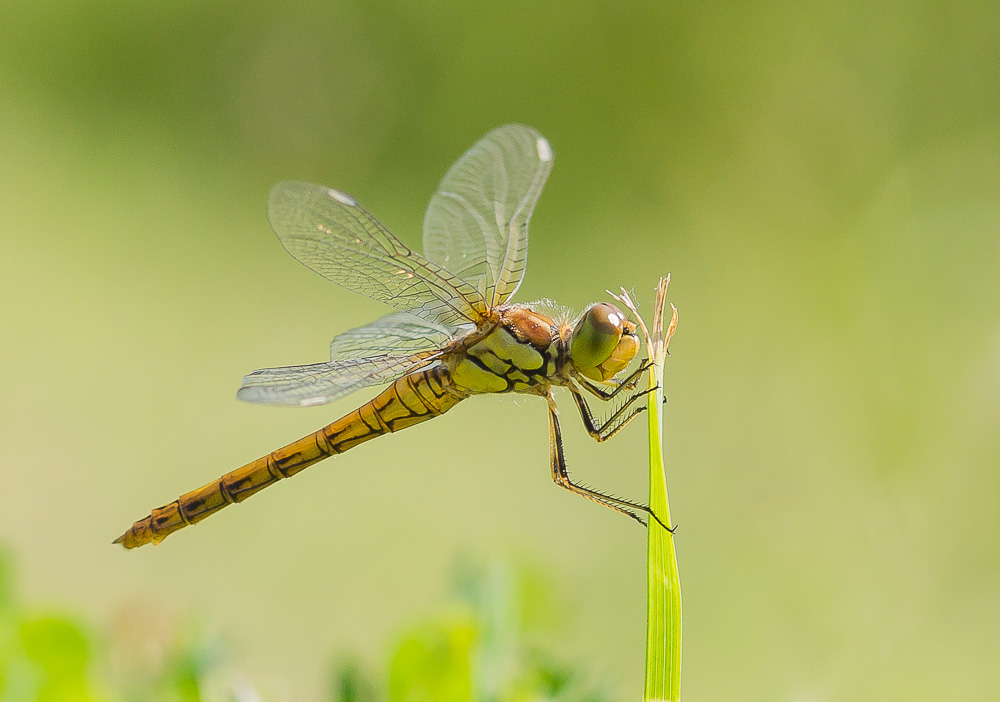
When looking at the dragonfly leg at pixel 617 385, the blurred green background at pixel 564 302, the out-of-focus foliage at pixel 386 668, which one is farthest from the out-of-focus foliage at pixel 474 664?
the blurred green background at pixel 564 302

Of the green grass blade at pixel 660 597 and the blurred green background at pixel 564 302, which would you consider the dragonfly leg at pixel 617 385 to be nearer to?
the green grass blade at pixel 660 597

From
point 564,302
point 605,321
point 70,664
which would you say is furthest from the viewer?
point 564,302


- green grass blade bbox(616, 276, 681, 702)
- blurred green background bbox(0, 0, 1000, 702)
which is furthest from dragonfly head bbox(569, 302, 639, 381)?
blurred green background bbox(0, 0, 1000, 702)

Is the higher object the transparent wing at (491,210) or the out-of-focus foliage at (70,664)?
the transparent wing at (491,210)

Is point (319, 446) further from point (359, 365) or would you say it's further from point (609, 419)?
point (609, 419)

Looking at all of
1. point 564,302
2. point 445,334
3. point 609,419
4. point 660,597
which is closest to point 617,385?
point 609,419

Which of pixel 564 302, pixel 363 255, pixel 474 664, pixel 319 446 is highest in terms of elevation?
pixel 564 302

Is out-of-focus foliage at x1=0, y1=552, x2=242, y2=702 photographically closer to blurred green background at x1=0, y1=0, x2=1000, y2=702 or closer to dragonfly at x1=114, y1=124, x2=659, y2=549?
dragonfly at x1=114, y1=124, x2=659, y2=549

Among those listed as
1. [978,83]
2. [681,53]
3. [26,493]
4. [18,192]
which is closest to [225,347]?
[26,493]
